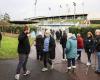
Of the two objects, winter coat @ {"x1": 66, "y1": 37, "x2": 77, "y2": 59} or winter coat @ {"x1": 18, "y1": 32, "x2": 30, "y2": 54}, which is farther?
winter coat @ {"x1": 66, "y1": 37, "x2": 77, "y2": 59}

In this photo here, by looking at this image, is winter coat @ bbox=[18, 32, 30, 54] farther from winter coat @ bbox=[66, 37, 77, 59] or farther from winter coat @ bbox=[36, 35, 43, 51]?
winter coat @ bbox=[36, 35, 43, 51]

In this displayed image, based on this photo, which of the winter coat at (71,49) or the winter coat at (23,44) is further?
the winter coat at (71,49)

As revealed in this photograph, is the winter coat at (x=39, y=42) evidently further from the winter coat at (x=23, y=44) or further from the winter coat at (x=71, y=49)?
the winter coat at (x=23, y=44)

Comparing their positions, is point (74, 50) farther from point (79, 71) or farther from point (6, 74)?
point (6, 74)

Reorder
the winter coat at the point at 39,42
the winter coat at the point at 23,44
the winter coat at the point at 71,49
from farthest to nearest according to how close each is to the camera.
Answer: the winter coat at the point at 39,42
the winter coat at the point at 71,49
the winter coat at the point at 23,44

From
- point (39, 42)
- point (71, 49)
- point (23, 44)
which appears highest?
point (23, 44)

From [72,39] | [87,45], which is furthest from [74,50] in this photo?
[87,45]

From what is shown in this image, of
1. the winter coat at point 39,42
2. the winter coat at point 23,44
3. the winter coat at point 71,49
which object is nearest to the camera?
the winter coat at point 23,44

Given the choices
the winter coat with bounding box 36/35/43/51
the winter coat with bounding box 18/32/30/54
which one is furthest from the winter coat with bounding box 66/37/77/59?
the winter coat with bounding box 36/35/43/51

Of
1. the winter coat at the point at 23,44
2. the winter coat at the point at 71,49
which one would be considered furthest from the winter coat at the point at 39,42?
the winter coat at the point at 23,44

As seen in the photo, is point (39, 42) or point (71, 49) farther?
point (39, 42)

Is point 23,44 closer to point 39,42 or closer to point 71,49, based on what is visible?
point 71,49

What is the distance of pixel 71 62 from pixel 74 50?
33.1 inches

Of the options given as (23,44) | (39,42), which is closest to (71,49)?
(23,44)
